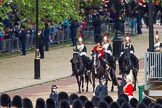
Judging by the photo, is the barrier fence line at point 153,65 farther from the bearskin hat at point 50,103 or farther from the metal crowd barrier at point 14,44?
the metal crowd barrier at point 14,44

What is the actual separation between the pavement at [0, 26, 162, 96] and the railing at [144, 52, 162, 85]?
31.0ft

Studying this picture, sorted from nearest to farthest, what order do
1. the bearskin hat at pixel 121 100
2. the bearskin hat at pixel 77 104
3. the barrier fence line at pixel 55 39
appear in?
1. the bearskin hat at pixel 77 104
2. the bearskin hat at pixel 121 100
3. the barrier fence line at pixel 55 39

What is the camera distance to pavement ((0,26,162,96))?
40.2 meters

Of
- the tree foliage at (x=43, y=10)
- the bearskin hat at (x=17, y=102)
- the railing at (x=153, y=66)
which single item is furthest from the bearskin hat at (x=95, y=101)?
the tree foliage at (x=43, y=10)

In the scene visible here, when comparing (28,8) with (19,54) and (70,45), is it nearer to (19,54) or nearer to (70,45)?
(19,54)

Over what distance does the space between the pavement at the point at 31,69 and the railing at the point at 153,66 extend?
9459mm

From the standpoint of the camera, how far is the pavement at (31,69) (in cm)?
4025

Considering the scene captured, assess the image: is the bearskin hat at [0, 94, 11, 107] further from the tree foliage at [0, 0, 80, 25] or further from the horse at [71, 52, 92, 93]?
the tree foliage at [0, 0, 80, 25]

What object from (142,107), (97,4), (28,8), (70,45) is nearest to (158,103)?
(142,107)

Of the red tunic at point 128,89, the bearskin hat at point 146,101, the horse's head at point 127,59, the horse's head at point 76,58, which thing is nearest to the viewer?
the bearskin hat at point 146,101

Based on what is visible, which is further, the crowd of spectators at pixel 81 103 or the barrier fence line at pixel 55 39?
the barrier fence line at pixel 55 39

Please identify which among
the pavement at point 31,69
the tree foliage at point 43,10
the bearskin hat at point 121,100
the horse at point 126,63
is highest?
the tree foliage at point 43,10

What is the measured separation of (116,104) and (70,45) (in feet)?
96.4

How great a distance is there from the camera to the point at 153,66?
95.2ft
